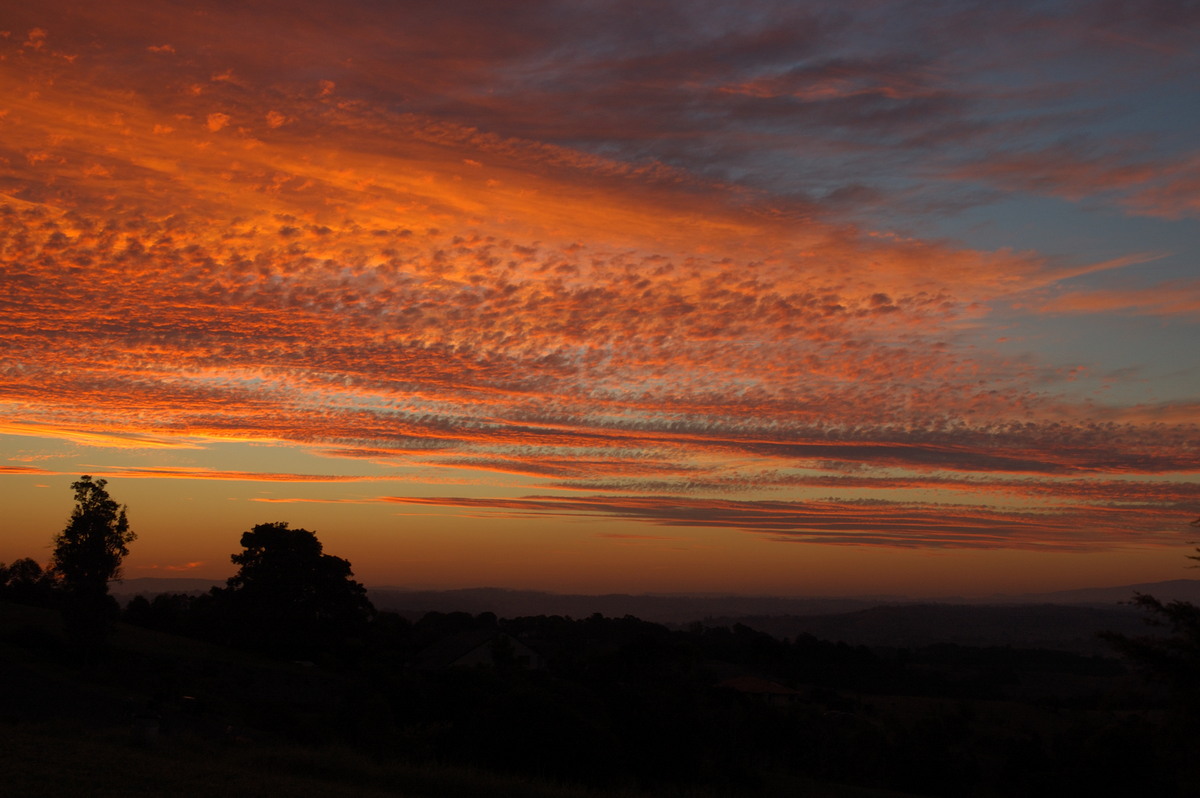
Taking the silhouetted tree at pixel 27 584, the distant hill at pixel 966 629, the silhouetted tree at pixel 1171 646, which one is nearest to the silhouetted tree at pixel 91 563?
the silhouetted tree at pixel 27 584

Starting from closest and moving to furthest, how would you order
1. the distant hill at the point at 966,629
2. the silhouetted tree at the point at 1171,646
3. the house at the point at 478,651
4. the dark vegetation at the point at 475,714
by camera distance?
the silhouetted tree at the point at 1171,646 → the dark vegetation at the point at 475,714 → the house at the point at 478,651 → the distant hill at the point at 966,629

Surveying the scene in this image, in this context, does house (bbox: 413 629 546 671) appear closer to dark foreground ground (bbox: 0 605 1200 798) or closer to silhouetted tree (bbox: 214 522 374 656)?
dark foreground ground (bbox: 0 605 1200 798)

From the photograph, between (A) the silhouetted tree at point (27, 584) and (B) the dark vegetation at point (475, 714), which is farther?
(A) the silhouetted tree at point (27, 584)

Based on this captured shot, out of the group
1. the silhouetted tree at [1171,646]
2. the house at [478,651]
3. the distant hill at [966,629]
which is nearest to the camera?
the silhouetted tree at [1171,646]

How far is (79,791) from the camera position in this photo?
12312 mm

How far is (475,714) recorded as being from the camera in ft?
78.9

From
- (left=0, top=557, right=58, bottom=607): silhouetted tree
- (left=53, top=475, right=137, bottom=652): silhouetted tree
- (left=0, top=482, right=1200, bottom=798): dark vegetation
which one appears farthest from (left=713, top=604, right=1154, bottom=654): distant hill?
(left=53, top=475, right=137, bottom=652): silhouetted tree

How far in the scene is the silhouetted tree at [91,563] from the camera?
3591cm

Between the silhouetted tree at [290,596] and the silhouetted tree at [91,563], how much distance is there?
64.7ft

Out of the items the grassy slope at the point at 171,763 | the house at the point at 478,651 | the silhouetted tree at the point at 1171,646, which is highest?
the silhouetted tree at the point at 1171,646

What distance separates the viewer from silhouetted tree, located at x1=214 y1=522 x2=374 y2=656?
185 feet

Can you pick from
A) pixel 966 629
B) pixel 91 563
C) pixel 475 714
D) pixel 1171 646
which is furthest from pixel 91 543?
pixel 966 629

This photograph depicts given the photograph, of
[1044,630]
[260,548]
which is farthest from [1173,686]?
[1044,630]

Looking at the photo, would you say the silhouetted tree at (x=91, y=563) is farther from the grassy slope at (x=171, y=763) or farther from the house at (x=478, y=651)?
the house at (x=478, y=651)
